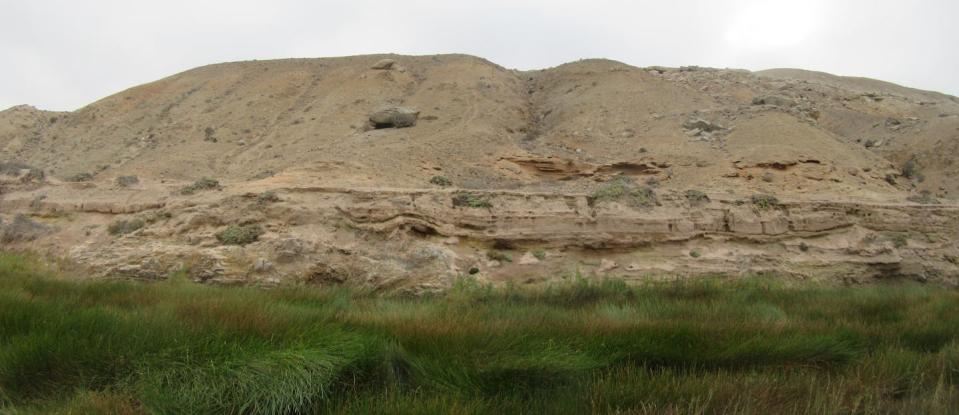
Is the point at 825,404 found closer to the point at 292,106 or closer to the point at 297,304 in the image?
the point at 297,304

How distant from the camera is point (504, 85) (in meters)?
24.4

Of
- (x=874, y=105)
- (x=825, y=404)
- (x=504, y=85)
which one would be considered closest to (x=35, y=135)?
(x=504, y=85)

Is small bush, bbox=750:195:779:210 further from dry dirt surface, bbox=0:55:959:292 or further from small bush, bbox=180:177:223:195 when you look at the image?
small bush, bbox=180:177:223:195

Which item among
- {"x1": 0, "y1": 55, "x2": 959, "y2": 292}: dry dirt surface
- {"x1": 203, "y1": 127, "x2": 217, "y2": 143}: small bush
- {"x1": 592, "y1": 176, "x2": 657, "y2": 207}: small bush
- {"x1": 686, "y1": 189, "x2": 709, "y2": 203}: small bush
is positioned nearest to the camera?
{"x1": 0, "y1": 55, "x2": 959, "y2": 292}: dry dirt surface

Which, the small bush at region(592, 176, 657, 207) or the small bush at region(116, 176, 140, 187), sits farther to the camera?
the small bush at region(116, 176, 140, 187)

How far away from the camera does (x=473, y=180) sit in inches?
561

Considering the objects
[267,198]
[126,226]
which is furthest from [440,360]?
[126,226]

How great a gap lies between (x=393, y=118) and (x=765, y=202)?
34.2ft

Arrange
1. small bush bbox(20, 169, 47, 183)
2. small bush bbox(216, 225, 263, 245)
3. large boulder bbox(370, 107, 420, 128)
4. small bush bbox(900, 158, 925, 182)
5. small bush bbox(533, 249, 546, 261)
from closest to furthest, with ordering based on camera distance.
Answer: small bush bbox(216, 225, 263, 245), small bush bbox(533, 249, 546, 261), small bush bbox(20, 169, 47, 183), small bush bbox(900, 158, 925, 182), large boulder bbox(370, 107, 420, 128)

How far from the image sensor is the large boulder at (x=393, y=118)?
59.4ft

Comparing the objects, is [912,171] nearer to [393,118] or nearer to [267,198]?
[393,118]

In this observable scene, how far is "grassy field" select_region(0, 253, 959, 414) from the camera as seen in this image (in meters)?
3.66

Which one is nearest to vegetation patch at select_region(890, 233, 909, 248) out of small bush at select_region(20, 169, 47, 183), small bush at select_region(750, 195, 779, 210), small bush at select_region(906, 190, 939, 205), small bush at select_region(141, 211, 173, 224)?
small bush at select_region(906, 190, 939, 205)

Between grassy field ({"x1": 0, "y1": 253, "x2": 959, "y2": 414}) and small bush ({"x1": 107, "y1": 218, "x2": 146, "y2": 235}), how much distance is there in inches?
156
